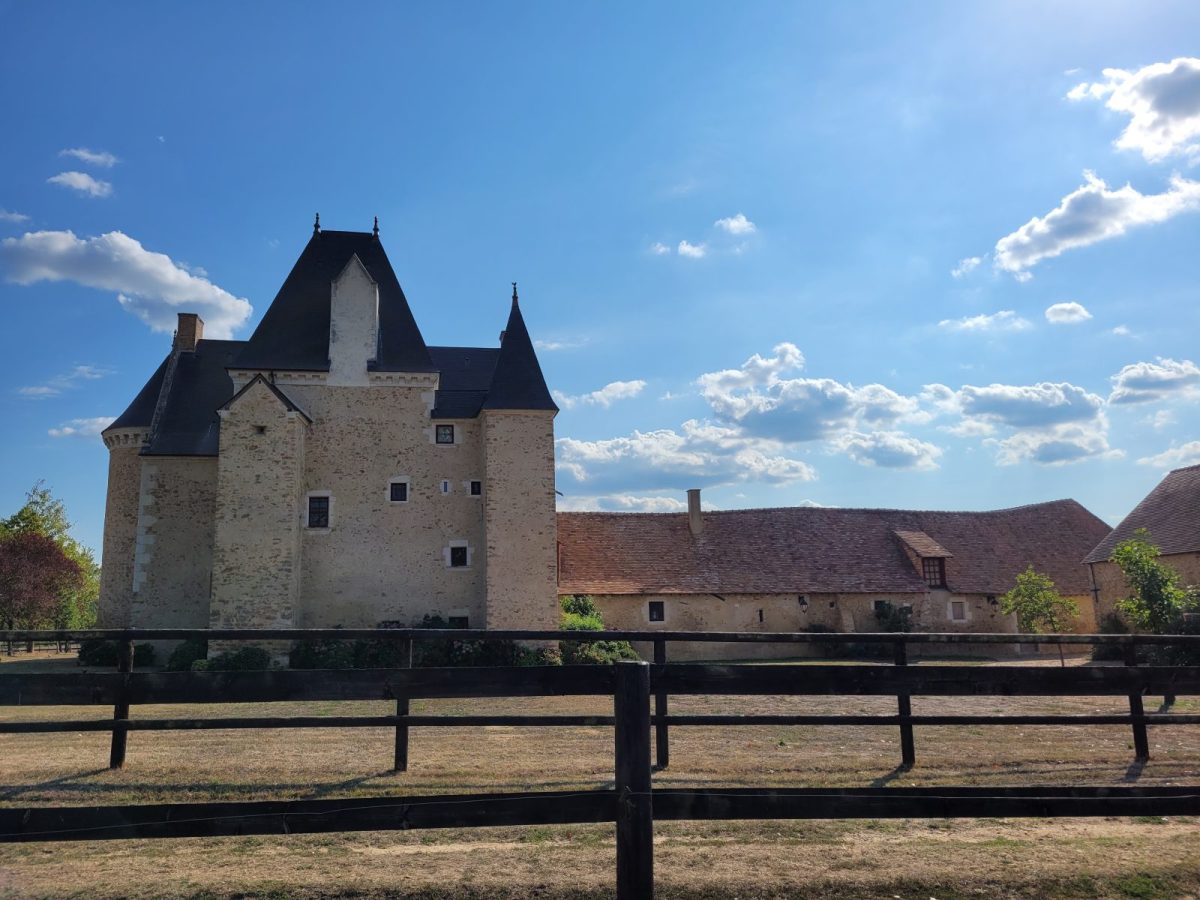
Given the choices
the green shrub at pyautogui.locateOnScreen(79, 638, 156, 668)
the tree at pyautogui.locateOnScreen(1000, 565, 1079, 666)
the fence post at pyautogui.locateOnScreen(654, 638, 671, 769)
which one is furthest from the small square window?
the tree at pyautogui.locateOnScreen(1000, 565, 1079, 666)

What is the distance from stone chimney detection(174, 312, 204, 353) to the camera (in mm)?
28188

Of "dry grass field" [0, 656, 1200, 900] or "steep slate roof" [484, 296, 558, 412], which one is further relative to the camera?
"steep slate roof" [484, 296, 558, 412]

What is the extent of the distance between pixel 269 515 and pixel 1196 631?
2483 cm

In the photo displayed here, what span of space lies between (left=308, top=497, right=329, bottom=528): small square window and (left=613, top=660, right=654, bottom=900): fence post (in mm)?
21802

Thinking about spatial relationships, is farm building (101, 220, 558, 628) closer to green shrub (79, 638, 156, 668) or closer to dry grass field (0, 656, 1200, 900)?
green shrub (79, 638, 156, 668)

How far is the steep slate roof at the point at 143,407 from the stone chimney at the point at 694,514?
68.0 ft

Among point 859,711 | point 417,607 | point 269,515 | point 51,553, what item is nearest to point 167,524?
point 269,515

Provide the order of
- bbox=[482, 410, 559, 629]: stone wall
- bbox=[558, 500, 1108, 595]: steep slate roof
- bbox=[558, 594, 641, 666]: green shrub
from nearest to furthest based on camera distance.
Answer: bbox=[558, 594, 641, 666]: green shrub
bbox=[482, 410, 559, 629]: stone wall
bbox=[558, 500, 1108, 595]: steep slate roof

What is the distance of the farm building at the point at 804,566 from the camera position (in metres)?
30.1

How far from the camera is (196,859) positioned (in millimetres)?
4559

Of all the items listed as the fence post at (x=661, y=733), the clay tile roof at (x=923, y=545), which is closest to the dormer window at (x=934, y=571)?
the clay tile roof at (x=923, y=545)

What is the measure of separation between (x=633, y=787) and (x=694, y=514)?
30370 millimetres

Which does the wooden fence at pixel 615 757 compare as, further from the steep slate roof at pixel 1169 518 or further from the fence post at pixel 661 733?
the steep slate roof at pixel 1169 518

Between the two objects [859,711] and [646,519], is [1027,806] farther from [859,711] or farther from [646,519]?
[646,519]
